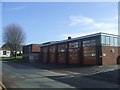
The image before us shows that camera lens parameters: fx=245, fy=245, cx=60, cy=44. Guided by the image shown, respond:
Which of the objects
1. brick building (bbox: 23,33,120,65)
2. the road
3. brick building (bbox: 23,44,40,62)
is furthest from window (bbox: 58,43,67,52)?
the road

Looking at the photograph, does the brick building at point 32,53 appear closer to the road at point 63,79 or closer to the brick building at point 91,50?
the brick building at point 91,50

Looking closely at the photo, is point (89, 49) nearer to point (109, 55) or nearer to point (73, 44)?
point (109, 55)

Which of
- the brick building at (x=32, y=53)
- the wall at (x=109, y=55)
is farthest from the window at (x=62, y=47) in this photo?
the brick building at (x=32, y=53)

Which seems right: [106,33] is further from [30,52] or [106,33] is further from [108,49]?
[30,52]

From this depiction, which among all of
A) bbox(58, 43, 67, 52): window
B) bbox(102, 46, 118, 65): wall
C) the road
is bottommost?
the road

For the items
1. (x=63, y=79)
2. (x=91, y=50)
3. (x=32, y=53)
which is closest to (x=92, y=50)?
(x=91, y=50)

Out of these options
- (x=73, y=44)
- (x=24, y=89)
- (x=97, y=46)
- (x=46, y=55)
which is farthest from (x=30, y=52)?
(x=24, y=89)

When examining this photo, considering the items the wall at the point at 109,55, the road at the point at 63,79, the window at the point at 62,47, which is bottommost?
the road at the point at 63,79

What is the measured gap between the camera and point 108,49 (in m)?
42.7

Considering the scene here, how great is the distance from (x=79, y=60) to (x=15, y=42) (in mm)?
52402

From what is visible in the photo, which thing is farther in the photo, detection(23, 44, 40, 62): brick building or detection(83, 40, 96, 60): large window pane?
detection(23, 44, 40, 62): brick building

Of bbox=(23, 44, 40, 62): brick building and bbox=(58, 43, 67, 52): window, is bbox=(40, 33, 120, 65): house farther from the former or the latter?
bbox=(23, 44, 40, 62): brick building

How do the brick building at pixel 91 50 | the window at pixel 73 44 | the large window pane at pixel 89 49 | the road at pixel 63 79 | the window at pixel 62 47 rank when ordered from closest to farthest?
the road at pixel 63 79, the brick building at pixel 91 50, the large window pane at pixel 89 49, the window at pixel 73 44, the window at pixel 62 47

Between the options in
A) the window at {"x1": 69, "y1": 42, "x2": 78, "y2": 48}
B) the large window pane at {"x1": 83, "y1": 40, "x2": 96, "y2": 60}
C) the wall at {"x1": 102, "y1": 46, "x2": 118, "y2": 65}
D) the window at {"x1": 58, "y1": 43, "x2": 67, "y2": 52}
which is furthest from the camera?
the window at {"x1": 58, "y1": 43, "x2": 67, "y2": 52}
